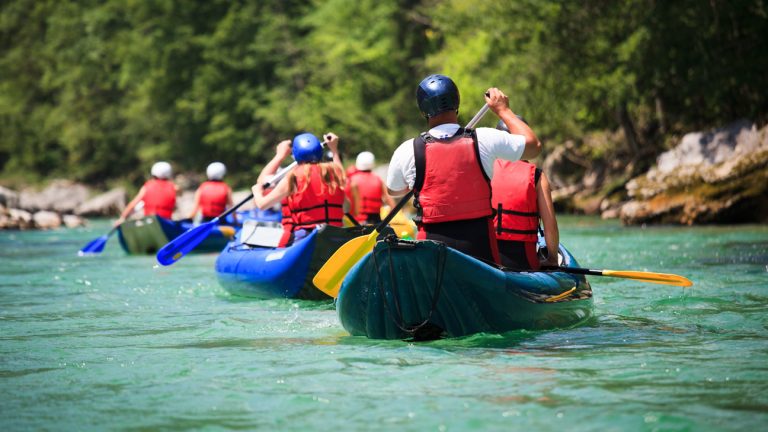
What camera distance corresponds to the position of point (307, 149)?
869 cm

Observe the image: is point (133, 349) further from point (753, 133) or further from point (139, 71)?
point (139, 71)

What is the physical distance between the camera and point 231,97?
3891 centimetres

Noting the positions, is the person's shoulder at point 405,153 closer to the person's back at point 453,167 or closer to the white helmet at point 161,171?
the person's back at point 453,167

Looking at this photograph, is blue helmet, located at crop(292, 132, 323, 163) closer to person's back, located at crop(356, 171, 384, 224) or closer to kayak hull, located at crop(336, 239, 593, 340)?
kayak hull, located at crop(336, 239, 593, 340)

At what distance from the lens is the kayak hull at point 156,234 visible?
1534 centimetres

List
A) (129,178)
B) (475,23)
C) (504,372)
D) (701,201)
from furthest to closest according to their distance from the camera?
(129,178)
(475,23)
(701,201)
(504,372)

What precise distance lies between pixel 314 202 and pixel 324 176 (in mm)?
244

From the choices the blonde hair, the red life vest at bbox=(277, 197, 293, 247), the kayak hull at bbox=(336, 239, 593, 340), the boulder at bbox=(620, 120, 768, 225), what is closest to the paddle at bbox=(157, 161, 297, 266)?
the red life vest at bbox=(277, 197, 293, 247)

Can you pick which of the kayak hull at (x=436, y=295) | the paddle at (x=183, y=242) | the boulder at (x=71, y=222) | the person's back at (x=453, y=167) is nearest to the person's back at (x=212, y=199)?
the paddle at (x=183, y=242)

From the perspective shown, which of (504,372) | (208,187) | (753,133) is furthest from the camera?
(753,133)

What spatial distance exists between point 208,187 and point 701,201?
805cm

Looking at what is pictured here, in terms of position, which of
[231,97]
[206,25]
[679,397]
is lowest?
[679,397]

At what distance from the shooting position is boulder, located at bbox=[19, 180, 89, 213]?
39.0 metres

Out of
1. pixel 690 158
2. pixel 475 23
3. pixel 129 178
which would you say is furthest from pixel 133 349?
pixel 129 178
